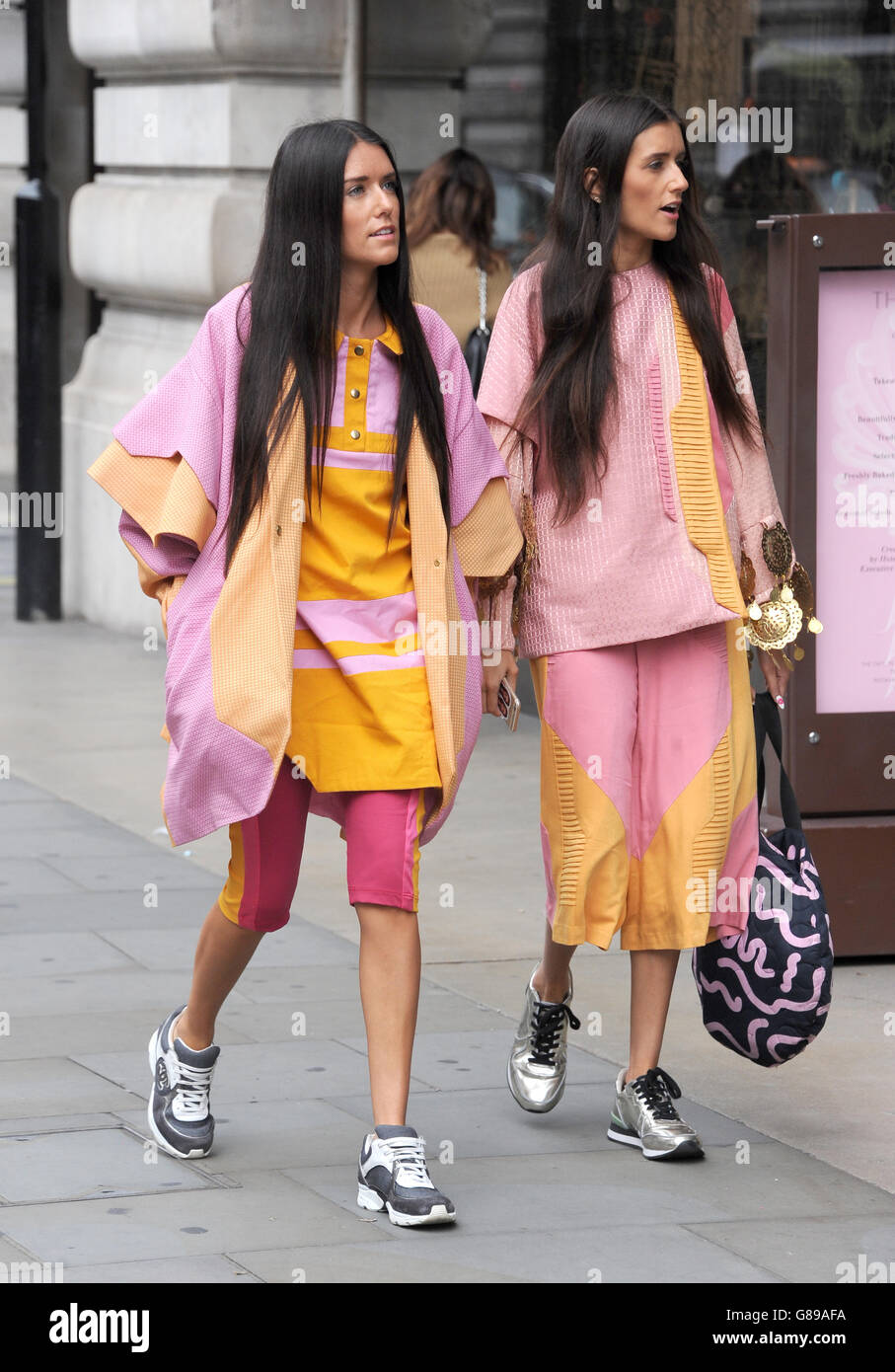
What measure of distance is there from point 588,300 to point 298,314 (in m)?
0.62

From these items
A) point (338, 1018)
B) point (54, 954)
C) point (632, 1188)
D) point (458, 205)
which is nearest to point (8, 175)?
point (458, 205)

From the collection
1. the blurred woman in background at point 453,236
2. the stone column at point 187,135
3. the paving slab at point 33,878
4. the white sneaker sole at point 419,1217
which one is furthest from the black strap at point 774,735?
the stone column at point 187,135

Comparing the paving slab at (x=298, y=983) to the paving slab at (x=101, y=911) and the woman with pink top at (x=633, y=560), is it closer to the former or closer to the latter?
the paving slab at (x=101, y=911)

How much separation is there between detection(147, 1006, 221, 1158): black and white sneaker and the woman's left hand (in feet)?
4.32

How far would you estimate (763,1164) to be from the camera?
14.6 ft

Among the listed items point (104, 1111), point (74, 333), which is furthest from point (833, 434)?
point (74, 333)

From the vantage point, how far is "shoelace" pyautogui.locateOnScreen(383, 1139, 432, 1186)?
4.04m

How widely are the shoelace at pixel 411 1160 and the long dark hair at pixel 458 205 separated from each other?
5.63 meters

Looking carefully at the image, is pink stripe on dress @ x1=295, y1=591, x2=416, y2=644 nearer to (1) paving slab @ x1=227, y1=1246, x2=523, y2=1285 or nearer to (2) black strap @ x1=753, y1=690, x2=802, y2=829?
(2) black strap @ x1=753, y1=690, x2=802, y2=829

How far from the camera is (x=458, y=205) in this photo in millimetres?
9164

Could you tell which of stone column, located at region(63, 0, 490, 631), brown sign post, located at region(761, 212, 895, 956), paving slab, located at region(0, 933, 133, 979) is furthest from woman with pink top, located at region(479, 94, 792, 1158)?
stone column, located at region(63, 0, 490, 631)

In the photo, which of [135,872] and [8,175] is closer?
[135,872]

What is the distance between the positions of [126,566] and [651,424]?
722 centimetres

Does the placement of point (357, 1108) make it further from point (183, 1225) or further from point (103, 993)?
point (103, 993)
